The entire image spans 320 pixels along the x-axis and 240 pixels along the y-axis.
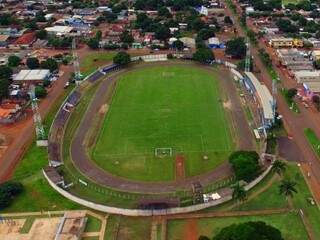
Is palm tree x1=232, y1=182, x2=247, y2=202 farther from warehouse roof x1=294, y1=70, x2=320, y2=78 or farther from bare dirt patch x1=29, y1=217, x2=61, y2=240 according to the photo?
warehouse roof x1=294, y1=70, x2=320, y2=78

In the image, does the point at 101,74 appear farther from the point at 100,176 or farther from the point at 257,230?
the point at 257,230

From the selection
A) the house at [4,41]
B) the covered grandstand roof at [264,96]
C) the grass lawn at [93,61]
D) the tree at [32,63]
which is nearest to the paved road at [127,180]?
the covered grandstand roof at [264,96]

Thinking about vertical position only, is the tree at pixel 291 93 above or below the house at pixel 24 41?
above

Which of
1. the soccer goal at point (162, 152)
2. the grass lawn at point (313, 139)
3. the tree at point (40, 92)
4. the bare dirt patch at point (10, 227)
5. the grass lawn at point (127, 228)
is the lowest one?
the tree at point (40, 92)

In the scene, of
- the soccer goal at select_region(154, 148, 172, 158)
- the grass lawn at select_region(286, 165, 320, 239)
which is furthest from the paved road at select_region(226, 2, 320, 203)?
the soccer goal at select_region(154, 148, 172, 158)

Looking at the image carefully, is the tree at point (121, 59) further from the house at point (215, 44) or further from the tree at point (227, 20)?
the tree at point (227, 20)

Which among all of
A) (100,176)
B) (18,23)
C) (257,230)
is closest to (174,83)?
(100,176)

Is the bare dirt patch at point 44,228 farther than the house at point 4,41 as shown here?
No

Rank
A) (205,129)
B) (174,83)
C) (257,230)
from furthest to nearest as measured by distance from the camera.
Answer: (174,83), (205,129), (257,230)
